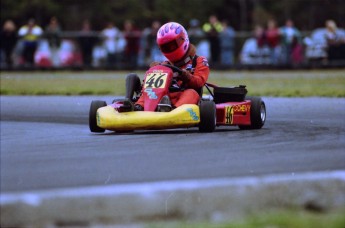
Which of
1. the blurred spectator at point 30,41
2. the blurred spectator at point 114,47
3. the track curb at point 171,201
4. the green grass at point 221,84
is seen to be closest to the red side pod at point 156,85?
the track curb at point 171,201

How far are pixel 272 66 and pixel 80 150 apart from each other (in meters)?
20.8

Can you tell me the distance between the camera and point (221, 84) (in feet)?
66.0

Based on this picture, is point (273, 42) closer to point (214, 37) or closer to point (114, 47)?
point (214, 37)

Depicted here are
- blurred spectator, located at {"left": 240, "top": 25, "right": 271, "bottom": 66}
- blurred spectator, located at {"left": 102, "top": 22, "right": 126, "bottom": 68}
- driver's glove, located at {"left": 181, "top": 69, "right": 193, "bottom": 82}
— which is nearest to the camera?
driver's glove, located at {"left": 181, "top": 69, "right": 193, "bottom": 82}

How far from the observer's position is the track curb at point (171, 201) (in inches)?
181

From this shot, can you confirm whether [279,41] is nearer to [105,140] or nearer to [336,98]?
[336,98]

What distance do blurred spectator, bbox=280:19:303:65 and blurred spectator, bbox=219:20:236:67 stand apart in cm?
147

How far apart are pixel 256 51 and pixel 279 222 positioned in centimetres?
2444

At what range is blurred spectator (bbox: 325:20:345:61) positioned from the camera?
2733 cm

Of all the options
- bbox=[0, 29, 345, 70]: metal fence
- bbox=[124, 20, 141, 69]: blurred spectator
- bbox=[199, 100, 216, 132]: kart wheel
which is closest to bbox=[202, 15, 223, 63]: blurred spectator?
bbox=[0, 29, 345, 70]: metal fence

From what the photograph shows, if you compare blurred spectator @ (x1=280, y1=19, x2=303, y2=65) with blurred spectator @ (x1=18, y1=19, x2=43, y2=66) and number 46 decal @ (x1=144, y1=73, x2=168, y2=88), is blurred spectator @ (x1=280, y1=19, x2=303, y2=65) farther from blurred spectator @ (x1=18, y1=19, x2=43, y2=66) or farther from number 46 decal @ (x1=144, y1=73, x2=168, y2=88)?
number 46 decal @ (x1=144, y1=73, x2=168, y2=88)

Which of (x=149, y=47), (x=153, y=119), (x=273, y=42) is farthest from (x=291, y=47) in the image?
(x=153, y=119)

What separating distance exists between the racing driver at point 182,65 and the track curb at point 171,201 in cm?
476

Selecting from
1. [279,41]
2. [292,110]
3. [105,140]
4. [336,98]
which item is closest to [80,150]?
[105,140]
